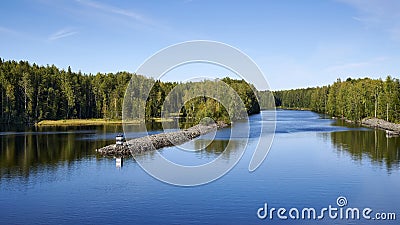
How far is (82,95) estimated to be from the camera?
8006 cm

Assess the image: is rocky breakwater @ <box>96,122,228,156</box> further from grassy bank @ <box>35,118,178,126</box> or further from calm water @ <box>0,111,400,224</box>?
grassy bank @ <box>35,118,178,126</box>

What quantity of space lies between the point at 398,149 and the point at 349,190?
1697 cm

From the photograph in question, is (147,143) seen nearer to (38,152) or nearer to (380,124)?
(38,152)

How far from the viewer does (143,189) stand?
69.3 feet

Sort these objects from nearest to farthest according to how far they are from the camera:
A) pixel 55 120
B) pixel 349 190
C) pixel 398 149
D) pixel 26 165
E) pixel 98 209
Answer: pixel 98 209
pixel 349 190
pixel 26 165
pixel 398 149
pixel 55 120

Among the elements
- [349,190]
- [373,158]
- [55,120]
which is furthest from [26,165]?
[55,120]

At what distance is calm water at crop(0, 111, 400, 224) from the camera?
16812 mm

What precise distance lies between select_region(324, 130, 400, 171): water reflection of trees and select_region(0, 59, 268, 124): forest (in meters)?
22.7

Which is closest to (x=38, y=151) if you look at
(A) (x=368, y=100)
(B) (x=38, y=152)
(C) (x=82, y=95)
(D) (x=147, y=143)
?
(B) (x=38, y=152)

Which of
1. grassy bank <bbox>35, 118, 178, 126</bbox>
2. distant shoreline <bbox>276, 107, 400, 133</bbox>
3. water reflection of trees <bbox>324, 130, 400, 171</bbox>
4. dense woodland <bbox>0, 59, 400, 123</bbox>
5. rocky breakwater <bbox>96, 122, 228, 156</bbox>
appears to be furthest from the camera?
grassy bank <bbox>35, 118, 178, 126</bbox>

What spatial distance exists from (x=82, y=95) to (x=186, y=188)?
62.4m

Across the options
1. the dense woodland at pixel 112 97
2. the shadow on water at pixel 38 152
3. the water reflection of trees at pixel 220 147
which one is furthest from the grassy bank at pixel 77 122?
the water reflection of trees at pixel 220 147

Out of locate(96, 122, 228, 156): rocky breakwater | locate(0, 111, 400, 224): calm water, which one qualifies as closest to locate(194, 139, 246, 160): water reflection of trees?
locate(0, 111, 400, 224): calm water

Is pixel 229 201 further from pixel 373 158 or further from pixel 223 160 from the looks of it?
pixel 373 158
